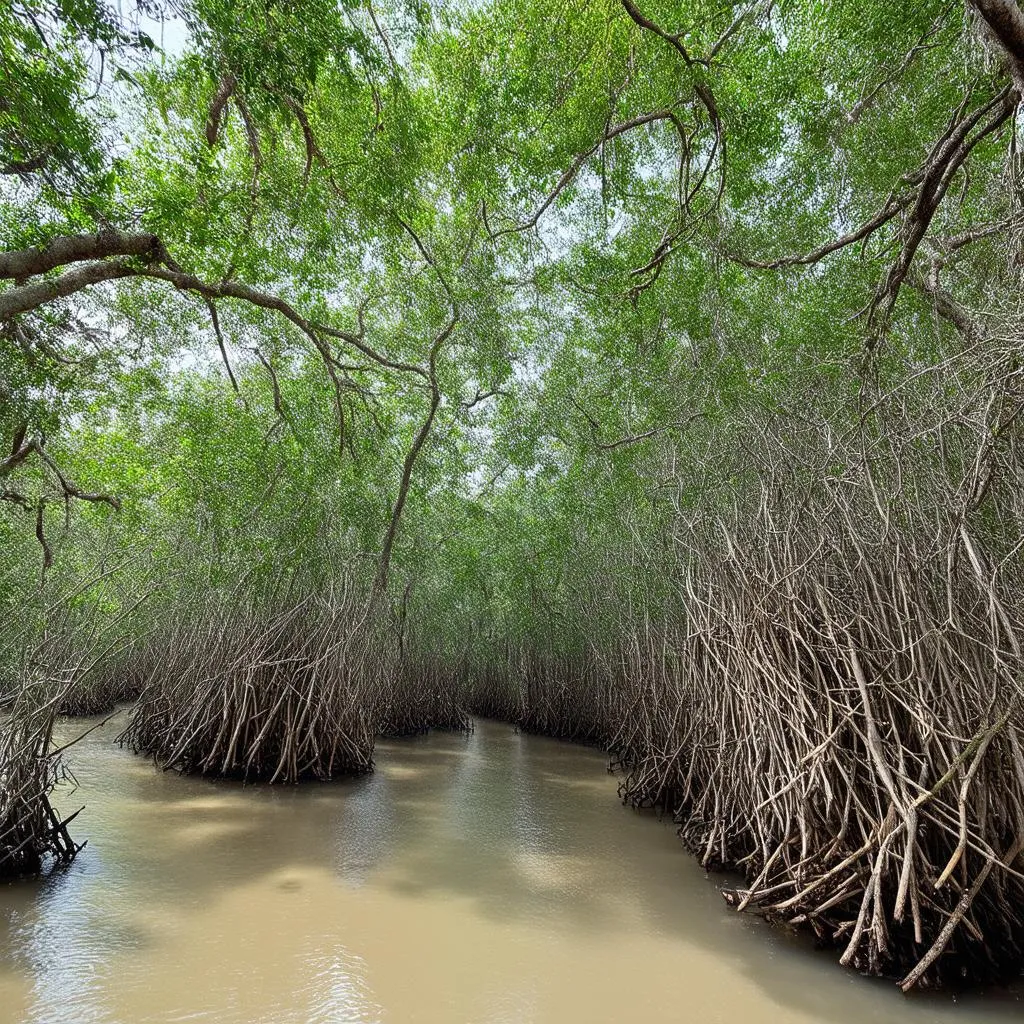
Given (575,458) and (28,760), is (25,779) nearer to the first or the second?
(28,760)

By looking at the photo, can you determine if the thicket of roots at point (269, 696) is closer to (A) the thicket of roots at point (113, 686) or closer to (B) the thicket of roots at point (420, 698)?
(B) the thicket of roots at point (420, 698)

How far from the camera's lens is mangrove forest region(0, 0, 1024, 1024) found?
9.56 ft

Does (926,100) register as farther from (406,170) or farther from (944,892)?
(944,892)

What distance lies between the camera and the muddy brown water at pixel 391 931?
8.45 ft

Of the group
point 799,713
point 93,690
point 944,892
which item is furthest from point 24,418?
point 93,690

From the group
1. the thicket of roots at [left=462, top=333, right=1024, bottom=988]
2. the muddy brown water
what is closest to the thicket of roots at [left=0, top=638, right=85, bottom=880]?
the muddy brown water

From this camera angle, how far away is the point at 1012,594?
3107mm

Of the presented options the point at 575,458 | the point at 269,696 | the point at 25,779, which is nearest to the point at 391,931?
the point at 25,779

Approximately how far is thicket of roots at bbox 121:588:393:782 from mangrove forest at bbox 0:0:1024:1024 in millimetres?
53

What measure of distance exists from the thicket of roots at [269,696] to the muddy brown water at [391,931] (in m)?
0.81

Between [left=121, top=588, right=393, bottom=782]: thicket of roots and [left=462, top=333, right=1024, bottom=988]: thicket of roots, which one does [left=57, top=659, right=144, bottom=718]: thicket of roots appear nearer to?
[left=121, top=588, right=393, bottom=782]: thicket of roots

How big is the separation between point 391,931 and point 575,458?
721cm

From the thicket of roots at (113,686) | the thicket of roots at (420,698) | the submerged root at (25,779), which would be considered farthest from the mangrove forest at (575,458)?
the thicket of roots at (113,686)

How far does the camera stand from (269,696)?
6.35 m
